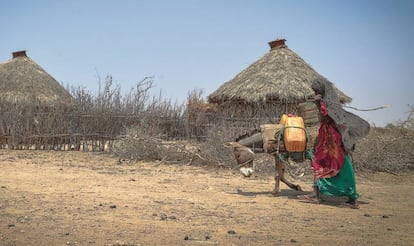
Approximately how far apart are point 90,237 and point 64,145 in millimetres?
10505

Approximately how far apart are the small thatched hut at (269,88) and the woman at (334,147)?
27.3 feet

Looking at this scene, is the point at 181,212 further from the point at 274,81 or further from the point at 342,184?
the point at 274,81

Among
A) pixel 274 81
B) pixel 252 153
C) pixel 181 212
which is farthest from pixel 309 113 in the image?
pixel 274 81

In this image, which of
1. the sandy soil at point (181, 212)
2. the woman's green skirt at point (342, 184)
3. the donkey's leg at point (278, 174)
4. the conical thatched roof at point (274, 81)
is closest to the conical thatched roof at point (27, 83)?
the conical thatched roof at point (274, 81)

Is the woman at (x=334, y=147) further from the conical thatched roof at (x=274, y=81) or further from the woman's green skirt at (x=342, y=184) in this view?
the conical thatched roof at (x=274, y=81)

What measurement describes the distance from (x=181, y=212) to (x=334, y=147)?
7.54 ft

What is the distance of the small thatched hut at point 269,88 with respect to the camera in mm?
15023

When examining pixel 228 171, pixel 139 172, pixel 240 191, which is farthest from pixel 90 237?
pixel 228 171

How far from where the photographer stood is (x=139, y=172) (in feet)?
29.1

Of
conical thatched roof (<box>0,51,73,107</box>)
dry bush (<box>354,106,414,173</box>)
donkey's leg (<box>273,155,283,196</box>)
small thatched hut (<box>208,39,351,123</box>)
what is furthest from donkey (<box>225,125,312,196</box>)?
conical thatched roof (<box>0,51,73,107</box>)

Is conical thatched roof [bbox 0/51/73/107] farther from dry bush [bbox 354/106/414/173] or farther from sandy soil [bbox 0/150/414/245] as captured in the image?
dry bush [bbox 354/106/414/173]

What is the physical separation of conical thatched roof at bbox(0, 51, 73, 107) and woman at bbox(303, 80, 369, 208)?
13.3 metres

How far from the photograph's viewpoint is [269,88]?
15328 mm

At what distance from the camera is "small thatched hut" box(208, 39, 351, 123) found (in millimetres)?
15023
